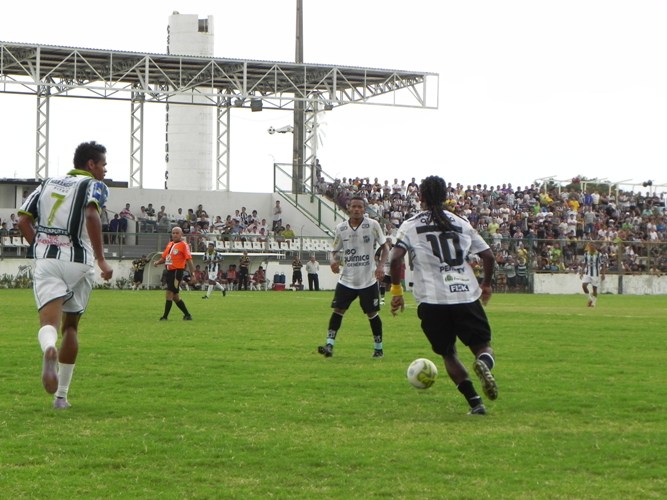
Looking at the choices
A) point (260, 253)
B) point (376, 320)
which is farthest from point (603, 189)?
point (376, 320)

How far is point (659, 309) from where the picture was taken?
3266cm

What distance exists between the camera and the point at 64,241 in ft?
31.7

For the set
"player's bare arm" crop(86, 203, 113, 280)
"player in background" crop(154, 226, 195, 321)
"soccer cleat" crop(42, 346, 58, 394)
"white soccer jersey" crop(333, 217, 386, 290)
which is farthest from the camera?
"player in background" crop(154, 226, 195, 321)

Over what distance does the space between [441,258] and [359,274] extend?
5923 mm

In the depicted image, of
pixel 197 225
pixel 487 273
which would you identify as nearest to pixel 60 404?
pixel 487 273

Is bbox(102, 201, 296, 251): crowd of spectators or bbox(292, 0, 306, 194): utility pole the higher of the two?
bbox(292, 0, 306, 194): utility pole

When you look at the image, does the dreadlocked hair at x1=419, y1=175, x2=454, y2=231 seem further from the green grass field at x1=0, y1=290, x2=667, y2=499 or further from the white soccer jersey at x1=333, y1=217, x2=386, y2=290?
the white soccer jersey at x1=333, y1=217, x2=386, y2=290

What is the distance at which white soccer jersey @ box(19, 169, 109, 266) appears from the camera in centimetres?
966

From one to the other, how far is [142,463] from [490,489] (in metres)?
2.25

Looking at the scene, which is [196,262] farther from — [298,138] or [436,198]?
[436,198]

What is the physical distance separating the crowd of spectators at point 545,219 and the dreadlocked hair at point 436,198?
3848 centimetres

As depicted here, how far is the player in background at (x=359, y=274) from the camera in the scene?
15742mm

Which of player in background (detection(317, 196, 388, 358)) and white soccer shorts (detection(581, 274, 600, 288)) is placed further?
white soccer shorts (detection(581, 274, 600, 288))

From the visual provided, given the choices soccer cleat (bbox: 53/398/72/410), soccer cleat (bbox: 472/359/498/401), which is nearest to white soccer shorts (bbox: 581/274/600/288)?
soccer cleat (bbox: 472/359/498/401)
